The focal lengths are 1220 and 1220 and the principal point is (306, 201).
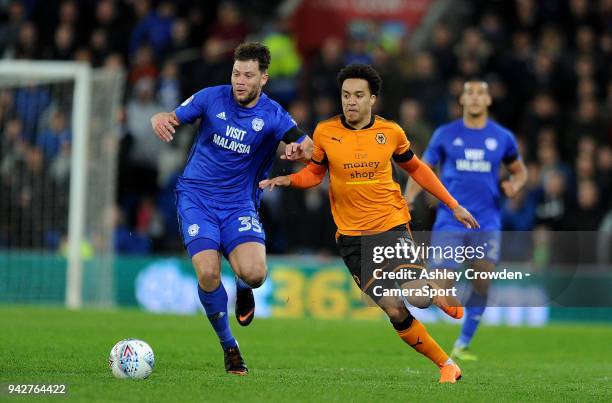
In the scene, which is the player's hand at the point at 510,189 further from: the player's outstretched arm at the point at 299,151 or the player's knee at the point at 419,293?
the player's outstretched arm at the point at 299,151

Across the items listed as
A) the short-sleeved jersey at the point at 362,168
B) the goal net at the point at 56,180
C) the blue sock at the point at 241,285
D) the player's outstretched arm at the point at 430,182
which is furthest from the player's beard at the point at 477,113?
the goal net at the point at 56,180

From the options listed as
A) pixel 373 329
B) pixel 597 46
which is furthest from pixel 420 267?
pixel 597 46

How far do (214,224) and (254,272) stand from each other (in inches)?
21.4

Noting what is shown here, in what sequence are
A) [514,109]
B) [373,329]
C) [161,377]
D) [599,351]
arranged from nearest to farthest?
[161,377] → [599,351] → [373,329] → [514,109]

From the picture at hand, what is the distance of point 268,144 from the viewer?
418 inches

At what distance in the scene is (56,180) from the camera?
2017 centimetres

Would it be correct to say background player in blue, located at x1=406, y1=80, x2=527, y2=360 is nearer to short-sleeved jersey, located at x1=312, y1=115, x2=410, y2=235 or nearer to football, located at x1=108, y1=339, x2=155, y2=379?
short-sleeved jersey, located at x1=312, y1=115, x2=410, y2=235

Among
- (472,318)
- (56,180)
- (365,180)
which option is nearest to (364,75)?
(365,180)

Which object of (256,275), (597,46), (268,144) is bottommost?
(256,275)

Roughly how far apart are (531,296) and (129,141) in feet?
24.1

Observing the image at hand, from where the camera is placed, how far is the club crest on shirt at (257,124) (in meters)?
10.4

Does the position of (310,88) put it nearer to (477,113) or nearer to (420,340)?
(477,113)

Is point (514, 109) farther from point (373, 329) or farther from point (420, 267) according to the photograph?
point (420, 267)

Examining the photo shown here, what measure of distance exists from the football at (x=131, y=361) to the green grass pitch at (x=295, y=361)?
0.11 metres
